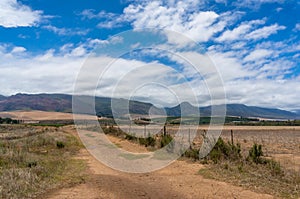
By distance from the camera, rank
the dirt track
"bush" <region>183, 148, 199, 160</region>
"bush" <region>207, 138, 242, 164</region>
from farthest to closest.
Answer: "bush" <region>183, 148, 199, 160</region> → "bush" <region>207, 138, 242, 164</region> → the dirt track

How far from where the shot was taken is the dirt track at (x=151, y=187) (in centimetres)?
945

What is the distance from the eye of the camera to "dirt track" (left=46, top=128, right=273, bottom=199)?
945 centimetres

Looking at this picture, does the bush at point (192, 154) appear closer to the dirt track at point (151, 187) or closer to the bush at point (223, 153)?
the bush at point (223, 153)

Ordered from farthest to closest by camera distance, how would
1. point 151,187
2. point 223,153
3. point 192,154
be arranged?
1. point 192,154
2. point 223,153
3. point 151,187

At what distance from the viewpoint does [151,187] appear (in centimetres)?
1056

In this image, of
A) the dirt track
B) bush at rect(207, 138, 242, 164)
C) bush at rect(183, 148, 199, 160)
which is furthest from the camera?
bush at rect(183, 148, 199, 160)

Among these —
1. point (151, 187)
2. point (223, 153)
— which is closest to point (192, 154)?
point (223, 153)

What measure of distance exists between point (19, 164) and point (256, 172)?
980 cm

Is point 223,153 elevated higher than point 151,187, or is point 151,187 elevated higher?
point 223,153

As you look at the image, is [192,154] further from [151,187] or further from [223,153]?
[151,187]

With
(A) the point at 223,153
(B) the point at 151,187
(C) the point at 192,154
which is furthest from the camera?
(C) the point at 192,154

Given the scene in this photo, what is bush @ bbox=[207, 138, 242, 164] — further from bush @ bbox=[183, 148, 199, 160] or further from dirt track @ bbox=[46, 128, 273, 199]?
dirt track @ bbox=[46, 128, 273, 199]

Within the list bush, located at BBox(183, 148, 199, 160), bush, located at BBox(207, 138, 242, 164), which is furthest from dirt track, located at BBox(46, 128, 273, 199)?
bush, located at BBox(183, 148, 199, 160)

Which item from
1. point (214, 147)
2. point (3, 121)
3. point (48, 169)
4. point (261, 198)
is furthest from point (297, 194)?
point (3, 121)
